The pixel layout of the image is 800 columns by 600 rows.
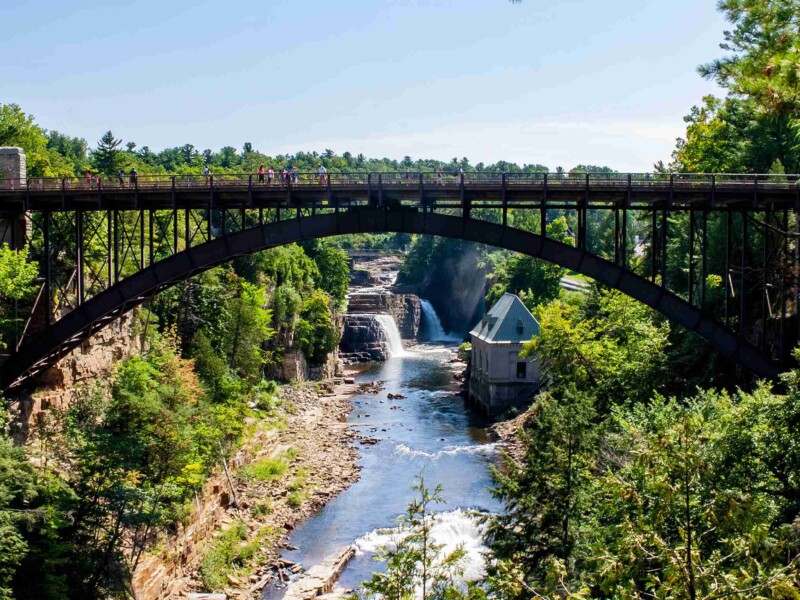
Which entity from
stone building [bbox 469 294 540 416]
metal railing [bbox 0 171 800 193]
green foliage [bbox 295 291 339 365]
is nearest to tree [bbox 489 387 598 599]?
metal railing [bbox 0 171 800 193]

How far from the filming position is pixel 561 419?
22.2 metres

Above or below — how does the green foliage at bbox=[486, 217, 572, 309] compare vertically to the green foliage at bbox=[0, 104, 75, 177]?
below

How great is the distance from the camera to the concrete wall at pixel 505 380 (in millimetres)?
54031

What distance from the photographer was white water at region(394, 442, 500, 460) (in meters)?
44.8

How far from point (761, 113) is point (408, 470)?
1220 inches

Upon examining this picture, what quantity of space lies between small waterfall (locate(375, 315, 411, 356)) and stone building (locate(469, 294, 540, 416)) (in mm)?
27788

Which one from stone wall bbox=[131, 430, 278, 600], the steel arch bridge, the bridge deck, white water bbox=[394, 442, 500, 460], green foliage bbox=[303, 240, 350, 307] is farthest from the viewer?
green foliage bbox=[303, 240, 350, 307]

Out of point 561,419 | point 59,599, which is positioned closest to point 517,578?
point 561,419

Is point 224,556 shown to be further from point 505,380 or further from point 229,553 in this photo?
point 505,380

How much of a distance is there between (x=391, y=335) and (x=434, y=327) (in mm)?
12883

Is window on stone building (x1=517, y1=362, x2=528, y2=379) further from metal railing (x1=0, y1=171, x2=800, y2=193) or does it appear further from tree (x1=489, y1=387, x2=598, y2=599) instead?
tree (x1=489, y1=387, x2=598, y2=599)

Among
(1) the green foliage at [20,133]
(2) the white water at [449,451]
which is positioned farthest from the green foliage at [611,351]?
(1) the green foliage at [20,133]

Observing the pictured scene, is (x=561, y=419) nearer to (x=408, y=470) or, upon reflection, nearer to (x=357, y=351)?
(x=408, y=470)

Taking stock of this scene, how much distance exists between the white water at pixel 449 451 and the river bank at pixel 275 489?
256cm
